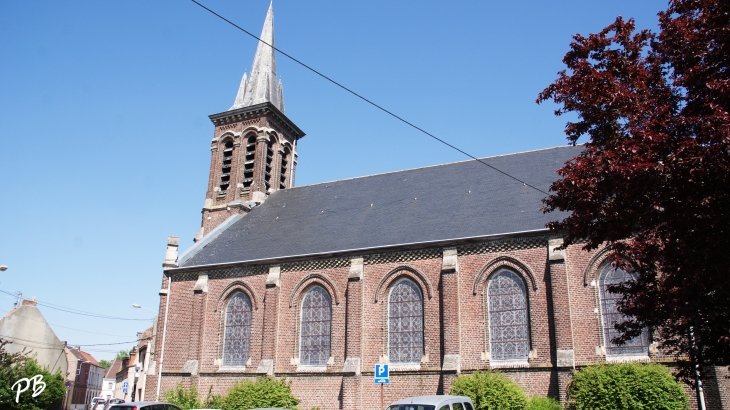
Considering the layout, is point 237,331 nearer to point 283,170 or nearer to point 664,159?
point 283,170

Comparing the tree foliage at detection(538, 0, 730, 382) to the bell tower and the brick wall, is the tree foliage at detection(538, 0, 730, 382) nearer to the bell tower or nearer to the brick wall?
the brick wall

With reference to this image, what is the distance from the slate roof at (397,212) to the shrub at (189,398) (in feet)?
17.0

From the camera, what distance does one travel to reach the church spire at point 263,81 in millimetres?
33094

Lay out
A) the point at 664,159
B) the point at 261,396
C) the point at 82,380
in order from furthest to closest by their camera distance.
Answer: the point at 82,380
the point at 261,396
the point at 664,159

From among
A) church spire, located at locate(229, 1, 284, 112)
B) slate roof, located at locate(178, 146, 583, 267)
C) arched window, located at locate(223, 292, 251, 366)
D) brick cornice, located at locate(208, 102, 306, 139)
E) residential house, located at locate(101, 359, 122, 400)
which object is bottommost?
residential house, located at locate(101, 359, 122, 400)

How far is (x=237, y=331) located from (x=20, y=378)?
41.1ft

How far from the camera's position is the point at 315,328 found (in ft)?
74.9

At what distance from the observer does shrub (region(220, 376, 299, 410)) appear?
20.9 m

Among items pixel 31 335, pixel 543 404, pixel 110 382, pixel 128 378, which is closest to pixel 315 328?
pixel 543 404

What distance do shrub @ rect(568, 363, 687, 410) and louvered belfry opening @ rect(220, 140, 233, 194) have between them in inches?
813

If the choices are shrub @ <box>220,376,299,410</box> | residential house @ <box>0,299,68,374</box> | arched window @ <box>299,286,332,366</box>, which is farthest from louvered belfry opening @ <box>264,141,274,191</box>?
residential house @ <box>0,299,68,374</box>

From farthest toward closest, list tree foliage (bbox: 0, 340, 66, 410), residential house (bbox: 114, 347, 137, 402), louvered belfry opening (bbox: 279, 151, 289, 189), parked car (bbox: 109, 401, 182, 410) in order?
residential house (bbox: 114, 347, 137, 402), louvered belfry opening (bbox: 279, 151, 289, 189), tree foliage (bbox: 0, 340, 66, 410), parked car (bbox: 109, 401, 182, 410)

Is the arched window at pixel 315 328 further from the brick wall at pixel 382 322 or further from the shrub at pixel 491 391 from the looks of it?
the shrub at pixel 491 391

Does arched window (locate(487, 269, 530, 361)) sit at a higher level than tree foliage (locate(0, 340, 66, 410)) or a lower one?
higher
